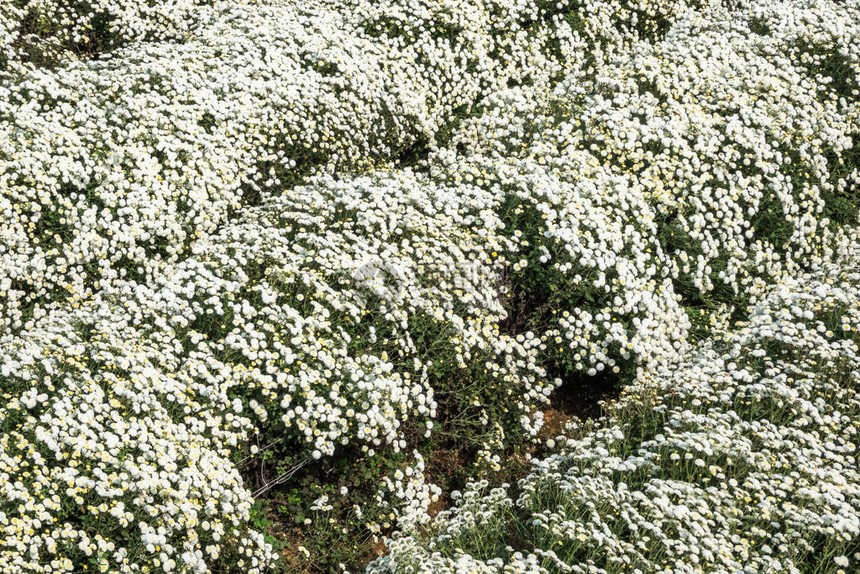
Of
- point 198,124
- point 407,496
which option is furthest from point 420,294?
point 198,124

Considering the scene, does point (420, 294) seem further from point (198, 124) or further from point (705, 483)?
point (198, 124)

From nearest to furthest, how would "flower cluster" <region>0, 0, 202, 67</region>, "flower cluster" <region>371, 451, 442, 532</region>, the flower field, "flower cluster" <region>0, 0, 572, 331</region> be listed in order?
the flower field → "flower cluster" <region>371, 451, 442, 532</region> → "flower cluster" <region>0, 0, 572, 331</region> → "flower cluster" <region>0, 0, 202, 67</region>

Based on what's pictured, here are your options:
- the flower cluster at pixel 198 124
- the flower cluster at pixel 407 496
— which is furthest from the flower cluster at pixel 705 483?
the flower cluster at pixel 198 124

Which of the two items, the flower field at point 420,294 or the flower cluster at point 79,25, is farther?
the flower cluster at point 79,25

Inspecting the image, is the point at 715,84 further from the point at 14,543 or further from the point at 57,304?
the point at 14,543

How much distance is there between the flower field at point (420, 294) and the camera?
22.2 feet

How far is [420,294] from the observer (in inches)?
360

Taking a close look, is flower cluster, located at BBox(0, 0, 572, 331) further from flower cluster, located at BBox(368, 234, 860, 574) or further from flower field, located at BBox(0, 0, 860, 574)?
flower cluster, located at BBox(368, 234, 860, 574)

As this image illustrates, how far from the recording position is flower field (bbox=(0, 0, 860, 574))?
6770mm

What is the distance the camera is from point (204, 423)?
24.1ft

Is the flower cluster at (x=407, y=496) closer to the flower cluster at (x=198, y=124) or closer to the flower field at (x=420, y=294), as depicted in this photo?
the flower field at (x=420, y=294)

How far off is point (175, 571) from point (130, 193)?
4.89 m

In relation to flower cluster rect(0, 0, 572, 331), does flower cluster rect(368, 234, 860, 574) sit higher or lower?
lower

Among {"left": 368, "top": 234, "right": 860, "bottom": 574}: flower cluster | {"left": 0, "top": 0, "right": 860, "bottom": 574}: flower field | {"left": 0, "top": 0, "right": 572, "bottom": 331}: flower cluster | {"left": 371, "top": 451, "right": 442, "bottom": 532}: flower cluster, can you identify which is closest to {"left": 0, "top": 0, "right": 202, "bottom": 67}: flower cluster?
{"left": 0, "top": 0, "right": 860, "bottom": 574}: flower field
